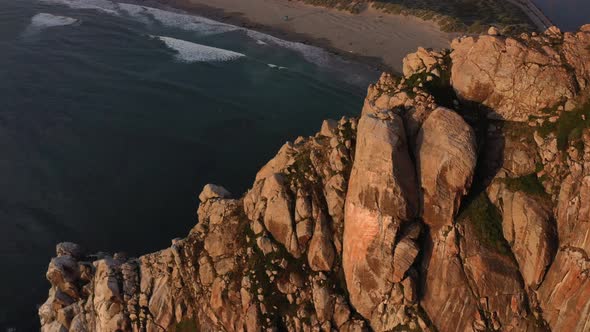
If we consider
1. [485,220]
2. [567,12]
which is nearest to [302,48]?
[567,12]

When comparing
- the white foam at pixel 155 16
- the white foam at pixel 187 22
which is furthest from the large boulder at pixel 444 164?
the white foam at pixel 155 16

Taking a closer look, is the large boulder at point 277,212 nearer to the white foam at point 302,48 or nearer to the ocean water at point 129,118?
the ocean water at point 129,118

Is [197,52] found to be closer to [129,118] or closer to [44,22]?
[129,118]

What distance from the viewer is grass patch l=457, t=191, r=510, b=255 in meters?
22.8

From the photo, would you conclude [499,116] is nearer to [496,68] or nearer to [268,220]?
[496,68]

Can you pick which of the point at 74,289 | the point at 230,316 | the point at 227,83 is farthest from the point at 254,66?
the point at 230,316

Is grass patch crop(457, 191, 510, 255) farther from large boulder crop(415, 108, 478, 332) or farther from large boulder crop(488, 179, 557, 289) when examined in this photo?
large boulder crop(415, 108, 478, 332)

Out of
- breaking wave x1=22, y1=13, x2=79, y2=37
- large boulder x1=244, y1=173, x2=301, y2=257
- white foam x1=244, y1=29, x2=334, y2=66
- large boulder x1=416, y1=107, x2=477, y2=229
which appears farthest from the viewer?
breaking wave x1=22, y1=13, x2=79, y2=37

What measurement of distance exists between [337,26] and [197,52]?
31708 mm

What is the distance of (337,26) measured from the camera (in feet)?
316

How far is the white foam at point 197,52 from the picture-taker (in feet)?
273

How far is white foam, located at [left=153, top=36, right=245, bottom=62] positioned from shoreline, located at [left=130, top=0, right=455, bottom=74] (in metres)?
14.4

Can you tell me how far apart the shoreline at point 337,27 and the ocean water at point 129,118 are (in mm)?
3821

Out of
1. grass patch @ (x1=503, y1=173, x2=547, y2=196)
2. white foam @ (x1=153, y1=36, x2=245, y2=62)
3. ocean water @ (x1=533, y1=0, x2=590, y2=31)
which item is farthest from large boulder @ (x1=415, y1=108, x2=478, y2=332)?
ocean water @ (x1=533, y1=0, x2=590, y2=31)
